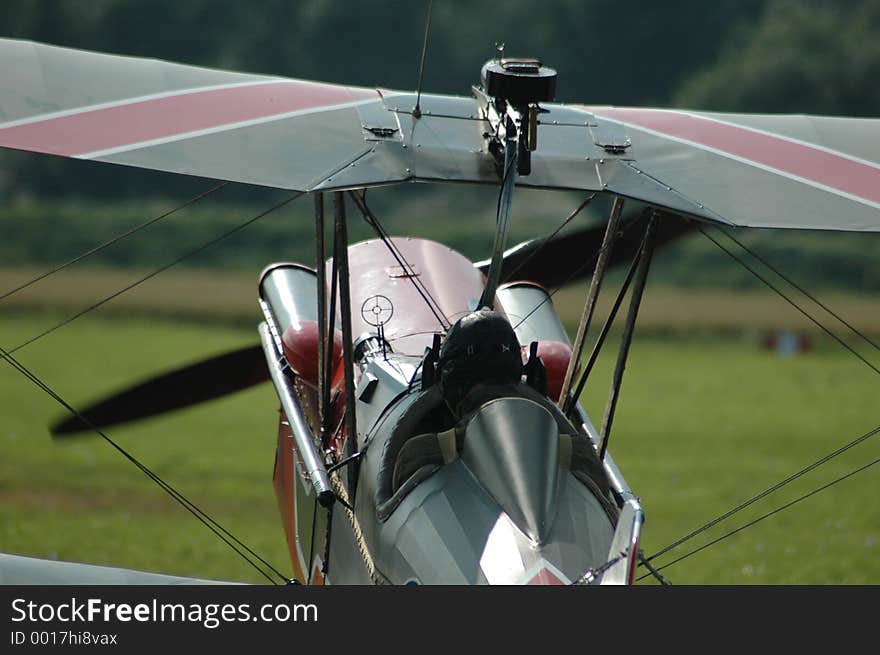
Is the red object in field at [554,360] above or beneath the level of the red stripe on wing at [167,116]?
beneath

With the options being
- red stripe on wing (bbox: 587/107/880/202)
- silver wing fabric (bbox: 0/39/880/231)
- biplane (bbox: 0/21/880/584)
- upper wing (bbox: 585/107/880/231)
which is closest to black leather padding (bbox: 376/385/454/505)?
biplane (bbox: 0/21/880/584)

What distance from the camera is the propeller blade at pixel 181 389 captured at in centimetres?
877

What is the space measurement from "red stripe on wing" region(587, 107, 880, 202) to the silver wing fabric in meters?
0.01

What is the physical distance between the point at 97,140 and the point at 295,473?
2.10 metres

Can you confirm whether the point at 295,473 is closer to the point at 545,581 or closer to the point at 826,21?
the point at 545,581

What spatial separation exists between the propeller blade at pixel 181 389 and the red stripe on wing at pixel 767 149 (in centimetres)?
293

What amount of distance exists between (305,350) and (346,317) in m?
1.20

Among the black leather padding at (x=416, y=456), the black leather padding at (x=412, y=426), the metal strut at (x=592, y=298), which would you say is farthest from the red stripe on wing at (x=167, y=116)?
the black leather padding at (x=416, y=456)

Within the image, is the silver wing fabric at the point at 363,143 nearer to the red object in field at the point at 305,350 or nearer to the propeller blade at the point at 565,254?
the red object in field at the point at 305,350

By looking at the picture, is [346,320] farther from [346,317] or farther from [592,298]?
[592,298]

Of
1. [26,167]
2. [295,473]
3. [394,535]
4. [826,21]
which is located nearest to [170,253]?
[26,167]

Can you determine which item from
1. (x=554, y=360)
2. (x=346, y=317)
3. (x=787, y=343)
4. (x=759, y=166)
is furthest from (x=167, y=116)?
(x=787, y=343)

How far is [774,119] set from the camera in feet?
24.2
